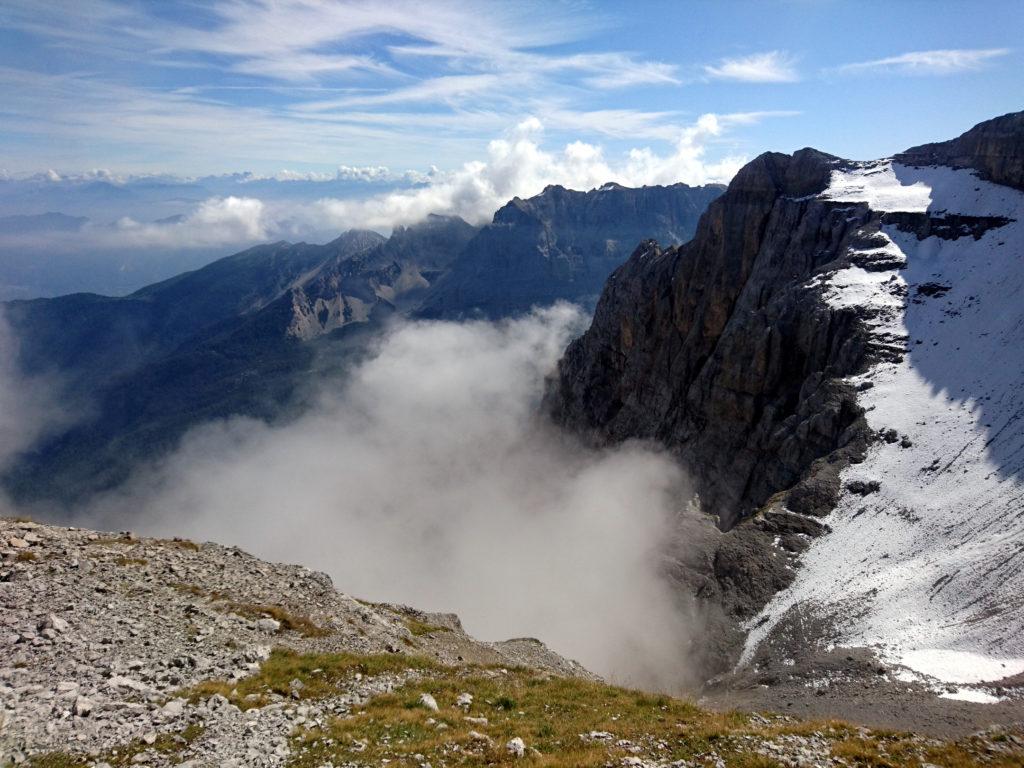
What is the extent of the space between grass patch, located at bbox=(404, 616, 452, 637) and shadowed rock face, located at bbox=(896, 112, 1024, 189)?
110198 mm

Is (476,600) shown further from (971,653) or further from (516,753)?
(516,753)

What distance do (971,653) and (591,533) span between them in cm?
7315

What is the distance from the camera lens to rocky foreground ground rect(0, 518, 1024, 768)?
17797 millimetres

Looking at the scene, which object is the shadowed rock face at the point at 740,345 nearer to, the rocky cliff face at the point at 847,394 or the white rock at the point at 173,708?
the rocky cliff face at the point at 847,394

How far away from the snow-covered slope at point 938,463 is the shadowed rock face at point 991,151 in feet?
8.58

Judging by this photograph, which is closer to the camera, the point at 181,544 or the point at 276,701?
the point at 276,701

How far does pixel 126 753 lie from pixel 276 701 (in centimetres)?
565

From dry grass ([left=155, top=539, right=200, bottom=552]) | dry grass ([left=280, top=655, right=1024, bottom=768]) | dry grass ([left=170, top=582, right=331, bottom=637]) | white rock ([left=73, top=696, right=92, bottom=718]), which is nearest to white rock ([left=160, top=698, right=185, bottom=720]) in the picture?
white rock ([left=73, top=696, right=92, bottom=718])

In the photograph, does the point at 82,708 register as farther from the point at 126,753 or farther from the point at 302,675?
the point at 302,675

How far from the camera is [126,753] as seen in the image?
A: 16969mm

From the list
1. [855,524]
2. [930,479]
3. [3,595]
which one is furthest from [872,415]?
[3,595]

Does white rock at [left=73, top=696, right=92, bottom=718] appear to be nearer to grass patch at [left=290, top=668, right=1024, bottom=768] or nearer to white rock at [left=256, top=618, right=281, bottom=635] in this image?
grass patch at [left=290, top=668, right=1024, bottom=768]

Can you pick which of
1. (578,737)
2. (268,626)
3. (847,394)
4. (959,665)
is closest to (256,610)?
(268,626)

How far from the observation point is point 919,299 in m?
79.8
